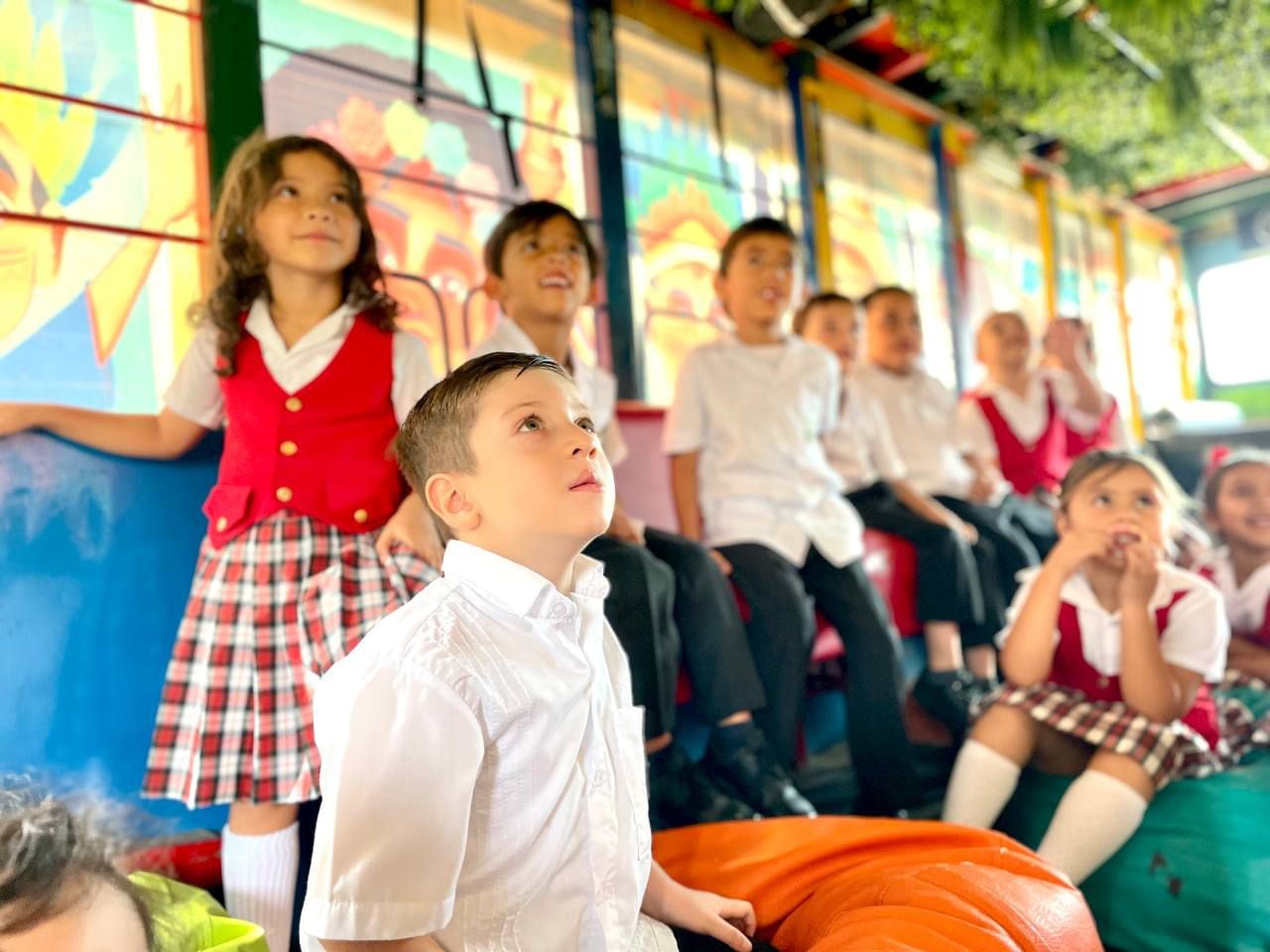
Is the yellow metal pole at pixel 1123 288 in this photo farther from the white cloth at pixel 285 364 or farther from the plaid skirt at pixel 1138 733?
the white cloth at pixel 285 364

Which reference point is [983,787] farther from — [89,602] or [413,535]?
[89,602]

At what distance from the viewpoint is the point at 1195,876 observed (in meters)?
1.32

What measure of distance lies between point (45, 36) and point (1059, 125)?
12.4 feet

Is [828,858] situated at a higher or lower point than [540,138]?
Answer: lower

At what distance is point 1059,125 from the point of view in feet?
13.1

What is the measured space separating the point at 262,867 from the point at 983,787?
1079mm

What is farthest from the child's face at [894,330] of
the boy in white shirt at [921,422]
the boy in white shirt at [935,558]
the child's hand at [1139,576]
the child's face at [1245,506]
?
the child's hand at [1139,576]

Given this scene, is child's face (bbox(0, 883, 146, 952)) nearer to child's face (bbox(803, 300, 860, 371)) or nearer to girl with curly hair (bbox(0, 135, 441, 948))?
girl with curly hair (bbox(0, 135, 441, 948))

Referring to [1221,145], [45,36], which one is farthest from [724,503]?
[1221,145]

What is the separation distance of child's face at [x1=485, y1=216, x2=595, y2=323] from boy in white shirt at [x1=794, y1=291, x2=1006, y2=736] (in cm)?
98

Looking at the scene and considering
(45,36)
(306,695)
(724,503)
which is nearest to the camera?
(306,695)

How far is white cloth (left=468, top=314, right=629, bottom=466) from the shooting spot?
1656 millimetres

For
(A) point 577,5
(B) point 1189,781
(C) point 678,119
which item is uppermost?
(A) point 577,5

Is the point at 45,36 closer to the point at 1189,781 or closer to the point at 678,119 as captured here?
the point at 678,119
